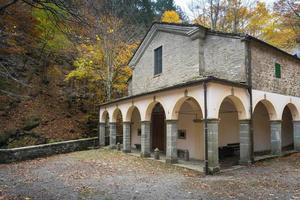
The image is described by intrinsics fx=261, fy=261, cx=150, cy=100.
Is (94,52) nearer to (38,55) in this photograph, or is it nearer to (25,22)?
(38,55)

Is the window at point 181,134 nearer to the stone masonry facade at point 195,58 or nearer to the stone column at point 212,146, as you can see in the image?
the stone masonry facade at point 195,58

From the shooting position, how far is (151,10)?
30266 mm

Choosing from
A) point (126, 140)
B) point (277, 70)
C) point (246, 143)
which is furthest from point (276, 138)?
point (126, 140)

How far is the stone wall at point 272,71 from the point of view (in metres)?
12.6

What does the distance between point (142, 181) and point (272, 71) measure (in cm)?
932

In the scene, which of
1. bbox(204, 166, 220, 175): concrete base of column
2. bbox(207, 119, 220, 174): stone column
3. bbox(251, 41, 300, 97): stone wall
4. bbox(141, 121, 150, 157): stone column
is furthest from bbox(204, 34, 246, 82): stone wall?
bbox(204, 166, 220, 175): concrete base of column

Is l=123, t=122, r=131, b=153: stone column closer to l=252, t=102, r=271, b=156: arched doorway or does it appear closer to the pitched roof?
the pitched roof

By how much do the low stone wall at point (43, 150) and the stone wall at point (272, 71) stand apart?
39.1 feet

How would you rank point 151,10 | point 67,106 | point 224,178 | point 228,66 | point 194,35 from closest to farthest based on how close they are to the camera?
point 224,178 → point 228,66 → point 194,35 → point 67,106 → point 151,10

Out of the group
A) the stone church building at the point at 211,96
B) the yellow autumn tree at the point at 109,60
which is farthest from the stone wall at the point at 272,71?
the yellow autumn tree at the point at 109,60

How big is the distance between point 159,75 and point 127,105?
2.74m

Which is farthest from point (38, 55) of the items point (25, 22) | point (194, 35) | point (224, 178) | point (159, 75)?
point (224, 178)

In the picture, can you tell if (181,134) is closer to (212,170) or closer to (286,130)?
(212,170)

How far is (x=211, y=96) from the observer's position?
10.2 m
